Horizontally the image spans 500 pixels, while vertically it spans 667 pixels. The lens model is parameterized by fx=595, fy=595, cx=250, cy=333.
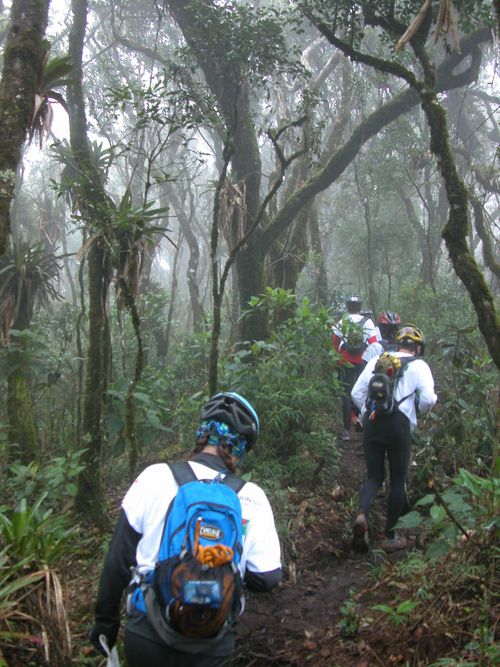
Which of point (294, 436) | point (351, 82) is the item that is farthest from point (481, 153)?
point (294, 436)

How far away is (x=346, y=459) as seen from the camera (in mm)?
7324

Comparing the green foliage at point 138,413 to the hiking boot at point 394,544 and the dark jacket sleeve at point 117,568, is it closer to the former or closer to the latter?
the hiking boot at point 394,544

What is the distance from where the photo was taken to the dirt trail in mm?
3729

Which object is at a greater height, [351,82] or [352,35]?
[351,82]

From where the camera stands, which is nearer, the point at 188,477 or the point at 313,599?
the point at 188,477

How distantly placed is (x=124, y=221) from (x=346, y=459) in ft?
12.7

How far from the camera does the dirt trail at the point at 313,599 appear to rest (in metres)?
3.73

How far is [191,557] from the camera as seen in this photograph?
2.07 meters

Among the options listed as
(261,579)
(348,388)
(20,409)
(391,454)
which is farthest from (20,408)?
(261,579)

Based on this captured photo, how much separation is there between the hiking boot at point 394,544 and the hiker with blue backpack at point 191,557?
2.96 meters

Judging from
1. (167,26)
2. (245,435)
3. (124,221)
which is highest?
(167,26)

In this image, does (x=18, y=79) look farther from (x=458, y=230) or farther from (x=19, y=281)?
(x=19, y=281)

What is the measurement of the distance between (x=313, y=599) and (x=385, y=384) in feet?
5.88

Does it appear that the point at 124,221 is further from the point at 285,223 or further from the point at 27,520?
the point at 285,223
